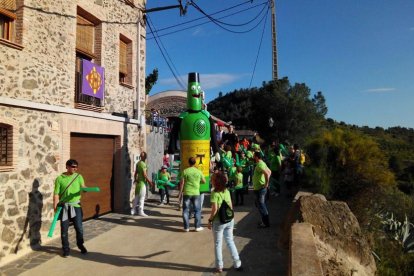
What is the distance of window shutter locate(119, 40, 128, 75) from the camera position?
10.7m

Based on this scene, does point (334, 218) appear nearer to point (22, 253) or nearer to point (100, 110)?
point (22, 253)

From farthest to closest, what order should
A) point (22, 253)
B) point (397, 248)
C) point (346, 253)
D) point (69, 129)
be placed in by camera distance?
1. point (69, 129)
2. point (397, 248)
3. point (22, 253)
4. point (346, 253)

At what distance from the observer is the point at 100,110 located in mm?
9383

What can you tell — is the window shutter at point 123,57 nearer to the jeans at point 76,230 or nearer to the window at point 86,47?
the window at point 86,47

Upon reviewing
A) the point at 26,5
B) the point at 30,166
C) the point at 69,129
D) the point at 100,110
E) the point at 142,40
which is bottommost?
the point at 30,166

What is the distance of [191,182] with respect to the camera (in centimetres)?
783

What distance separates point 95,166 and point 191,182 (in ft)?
9.84

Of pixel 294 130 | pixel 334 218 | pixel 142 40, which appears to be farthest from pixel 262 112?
pixel 334 218

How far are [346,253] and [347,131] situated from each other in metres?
4.98

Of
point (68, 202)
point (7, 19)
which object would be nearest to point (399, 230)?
point (68, 202)

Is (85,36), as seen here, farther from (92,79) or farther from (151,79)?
(151,79)

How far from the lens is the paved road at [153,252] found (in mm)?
5637

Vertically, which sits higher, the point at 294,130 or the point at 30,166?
the point at 294,130

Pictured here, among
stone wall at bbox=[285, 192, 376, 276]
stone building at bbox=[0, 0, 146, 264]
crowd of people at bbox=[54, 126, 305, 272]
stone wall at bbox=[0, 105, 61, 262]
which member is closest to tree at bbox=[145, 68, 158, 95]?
crowd of people at bbox=[54, 126, 305, 272]
